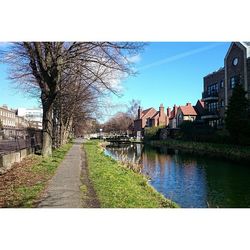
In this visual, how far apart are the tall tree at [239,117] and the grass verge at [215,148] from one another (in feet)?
2.85

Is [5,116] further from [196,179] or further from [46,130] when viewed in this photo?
[196,179]

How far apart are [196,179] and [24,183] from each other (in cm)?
722

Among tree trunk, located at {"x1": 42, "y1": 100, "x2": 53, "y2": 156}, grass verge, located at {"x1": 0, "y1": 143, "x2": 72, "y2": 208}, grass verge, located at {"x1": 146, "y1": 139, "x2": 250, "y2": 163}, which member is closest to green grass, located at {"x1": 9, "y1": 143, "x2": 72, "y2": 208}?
grass verge, located at {"x1": 0, "y1": 143, "x2": 72, "y2": 208}

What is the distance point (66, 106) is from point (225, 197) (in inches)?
502

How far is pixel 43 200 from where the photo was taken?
6336 millimetres

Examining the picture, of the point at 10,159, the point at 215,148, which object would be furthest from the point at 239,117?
the point at 10,159

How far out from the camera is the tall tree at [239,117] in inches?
688

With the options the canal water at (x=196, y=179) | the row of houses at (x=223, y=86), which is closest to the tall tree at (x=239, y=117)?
the row of houses at (x=223, y=86)

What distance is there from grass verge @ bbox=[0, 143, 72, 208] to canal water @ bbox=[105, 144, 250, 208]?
11.4 feet

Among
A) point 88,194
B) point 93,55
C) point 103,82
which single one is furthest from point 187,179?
point 88,194

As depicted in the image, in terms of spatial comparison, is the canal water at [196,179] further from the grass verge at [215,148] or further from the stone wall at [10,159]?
the stone wall at [10,159]

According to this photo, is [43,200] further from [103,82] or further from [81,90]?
[81,90]

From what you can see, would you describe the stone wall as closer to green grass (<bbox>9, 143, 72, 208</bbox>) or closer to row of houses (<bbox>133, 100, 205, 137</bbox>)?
green grass (<bbox>9, 143, 72, 208</bbox>)

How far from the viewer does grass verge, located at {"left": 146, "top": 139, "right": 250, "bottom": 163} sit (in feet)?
60.2
